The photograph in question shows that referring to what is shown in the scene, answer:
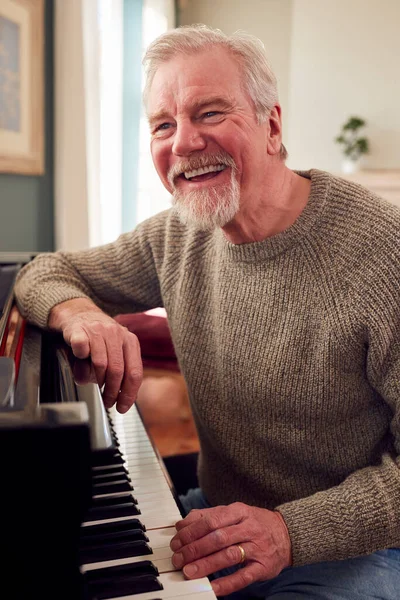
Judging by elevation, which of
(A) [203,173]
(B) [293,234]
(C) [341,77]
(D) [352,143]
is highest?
(C) [341,77]

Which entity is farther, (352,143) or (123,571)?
(352,143)

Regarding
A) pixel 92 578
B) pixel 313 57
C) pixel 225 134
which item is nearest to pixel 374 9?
pixel 313 57

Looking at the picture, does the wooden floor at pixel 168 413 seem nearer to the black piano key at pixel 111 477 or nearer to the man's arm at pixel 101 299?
the man's arm at pixel 101 299

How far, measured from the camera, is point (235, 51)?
3.47ft

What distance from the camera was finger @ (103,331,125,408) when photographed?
862 mm

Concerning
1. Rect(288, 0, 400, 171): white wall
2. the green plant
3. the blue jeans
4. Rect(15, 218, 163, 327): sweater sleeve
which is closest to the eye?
Rect(15, 218, 163, 327): sweater sleeve

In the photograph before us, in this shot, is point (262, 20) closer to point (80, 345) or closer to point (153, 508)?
point (80, 345)

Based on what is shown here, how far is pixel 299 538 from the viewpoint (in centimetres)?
84

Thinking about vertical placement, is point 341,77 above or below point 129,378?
above

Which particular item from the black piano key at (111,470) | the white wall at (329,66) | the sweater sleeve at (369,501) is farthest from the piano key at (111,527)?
the white wall at (329,66)

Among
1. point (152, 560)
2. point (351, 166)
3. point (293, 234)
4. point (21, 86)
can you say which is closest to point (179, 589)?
point (152, 560)

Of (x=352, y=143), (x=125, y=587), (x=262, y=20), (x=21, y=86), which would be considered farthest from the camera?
(x=262, y=20)

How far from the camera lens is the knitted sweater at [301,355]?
894 mm

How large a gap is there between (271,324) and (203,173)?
323 millimetres
